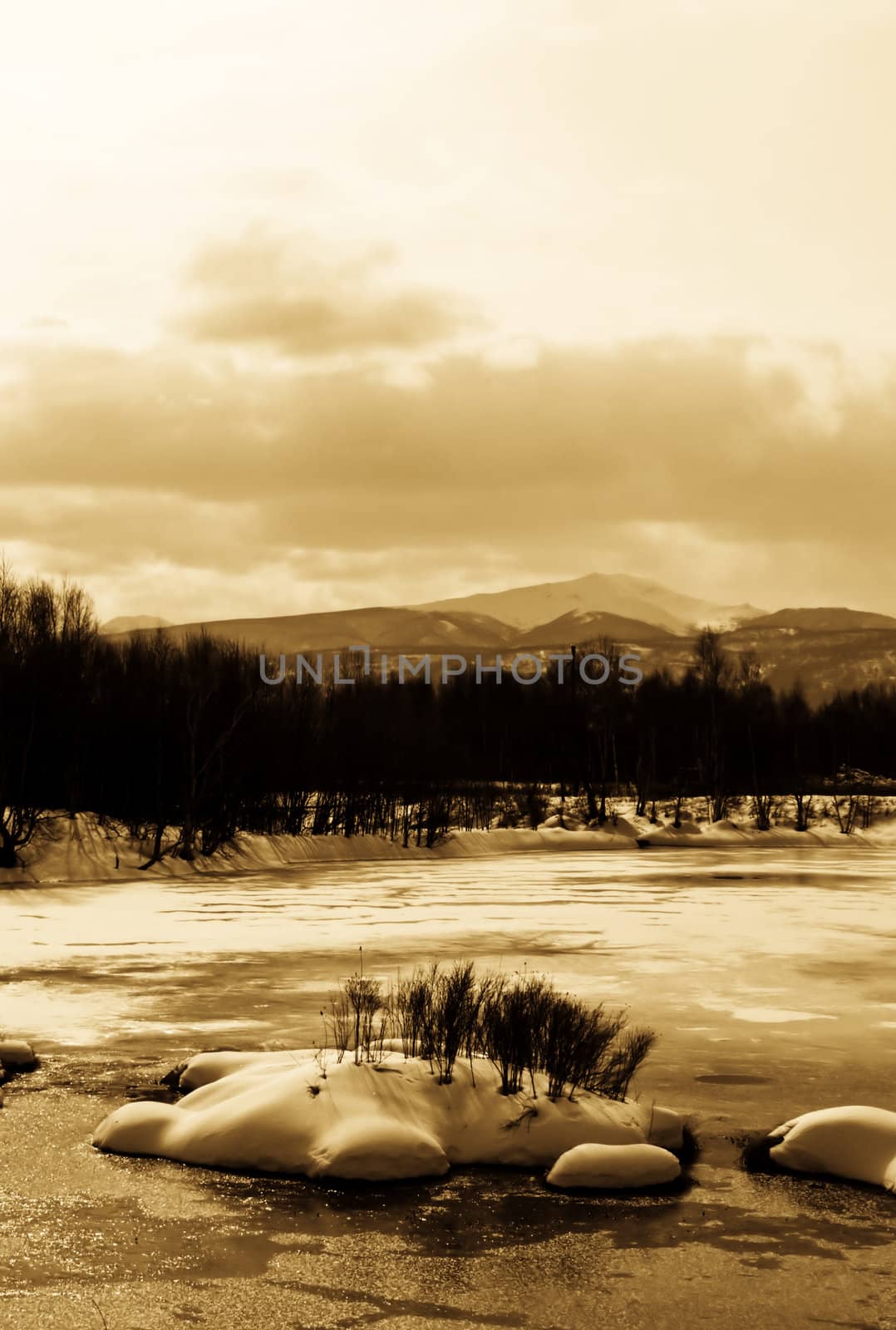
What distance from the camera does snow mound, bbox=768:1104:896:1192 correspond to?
864 cm

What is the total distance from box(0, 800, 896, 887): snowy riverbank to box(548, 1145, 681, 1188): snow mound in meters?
30.7

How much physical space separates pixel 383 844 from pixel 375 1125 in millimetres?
45176

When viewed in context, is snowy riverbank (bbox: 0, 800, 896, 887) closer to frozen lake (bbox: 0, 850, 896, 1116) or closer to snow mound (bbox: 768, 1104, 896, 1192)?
frozen lake (bbox: 0, 850, 896, 1116)

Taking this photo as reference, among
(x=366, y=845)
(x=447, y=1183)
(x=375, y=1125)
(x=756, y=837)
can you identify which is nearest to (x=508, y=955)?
(x=375, y=1125)

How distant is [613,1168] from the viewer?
8.40 metres

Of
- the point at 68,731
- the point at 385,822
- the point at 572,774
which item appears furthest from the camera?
the point at 572,774

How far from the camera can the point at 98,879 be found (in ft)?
127

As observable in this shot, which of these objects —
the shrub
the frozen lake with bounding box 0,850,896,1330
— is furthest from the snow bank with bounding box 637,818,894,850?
the shrub

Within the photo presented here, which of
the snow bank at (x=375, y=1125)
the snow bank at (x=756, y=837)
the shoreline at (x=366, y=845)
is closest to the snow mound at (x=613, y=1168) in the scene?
the snow bank at (x=375, y=1125)

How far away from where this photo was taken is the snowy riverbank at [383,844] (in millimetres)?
40375

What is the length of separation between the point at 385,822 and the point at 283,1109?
49.4 meters

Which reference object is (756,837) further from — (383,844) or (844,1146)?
(844,1146)

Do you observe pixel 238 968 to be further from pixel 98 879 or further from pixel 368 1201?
pixel 98 879

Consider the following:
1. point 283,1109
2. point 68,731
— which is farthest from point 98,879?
point 283,1109
